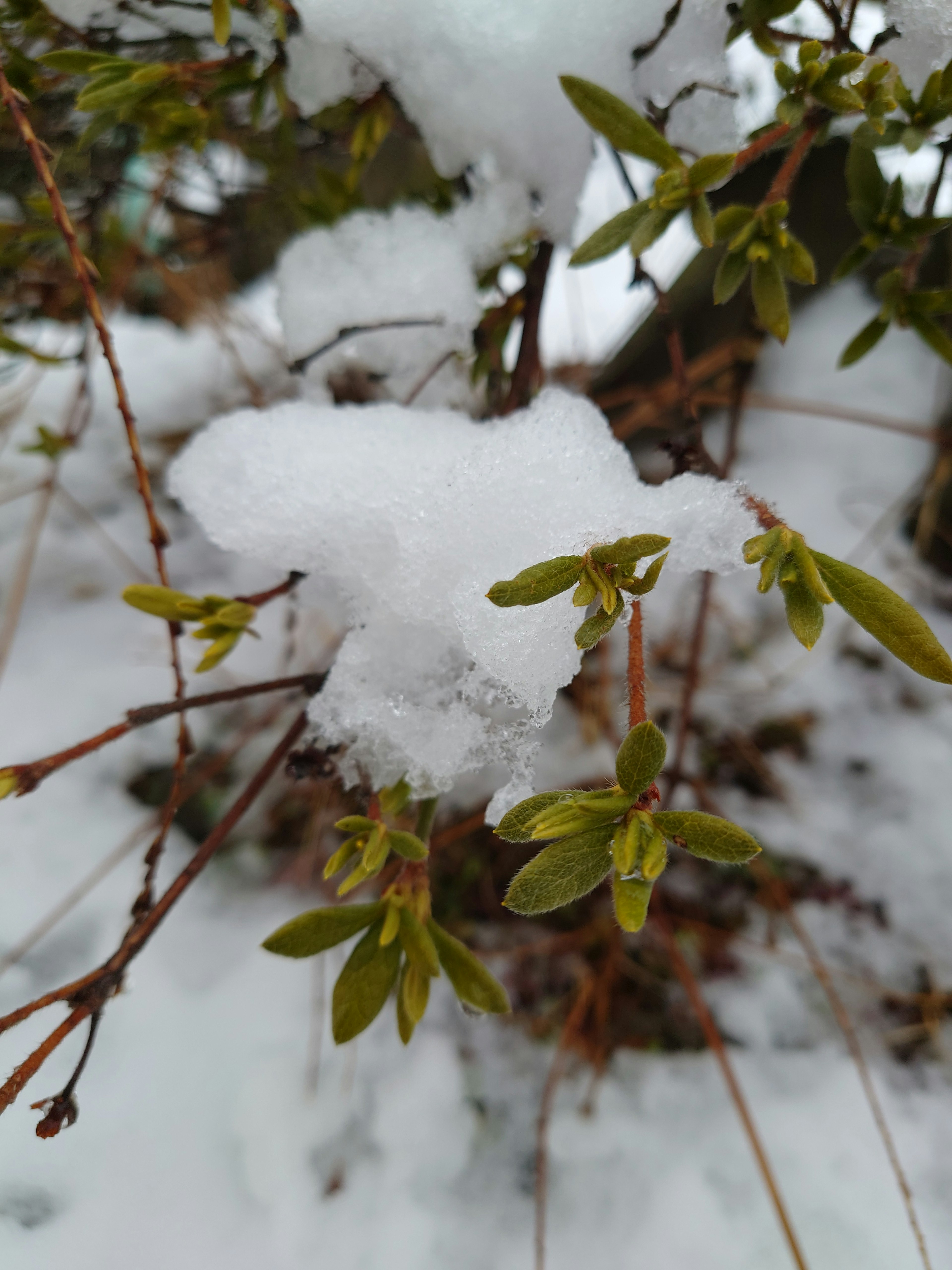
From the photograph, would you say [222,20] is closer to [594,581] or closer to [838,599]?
[594,581]

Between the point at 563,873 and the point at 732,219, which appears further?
the point at 732,219

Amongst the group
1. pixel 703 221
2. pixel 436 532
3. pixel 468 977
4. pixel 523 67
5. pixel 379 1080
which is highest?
pixel 523 67

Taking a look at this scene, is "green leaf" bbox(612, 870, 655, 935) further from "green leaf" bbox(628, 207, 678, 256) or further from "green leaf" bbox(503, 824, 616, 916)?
"green leaf" bbox(628, 207, 678, 256)

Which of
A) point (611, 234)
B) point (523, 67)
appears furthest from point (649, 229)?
point (523, 67)

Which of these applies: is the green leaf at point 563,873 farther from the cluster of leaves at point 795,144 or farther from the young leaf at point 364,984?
the cluster of leaves at point 795,144

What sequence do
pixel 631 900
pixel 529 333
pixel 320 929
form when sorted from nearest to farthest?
pixel 631 900 → pixel 320 929 → pixel 529 333

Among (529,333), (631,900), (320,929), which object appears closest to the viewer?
(631,900)

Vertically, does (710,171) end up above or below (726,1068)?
above
